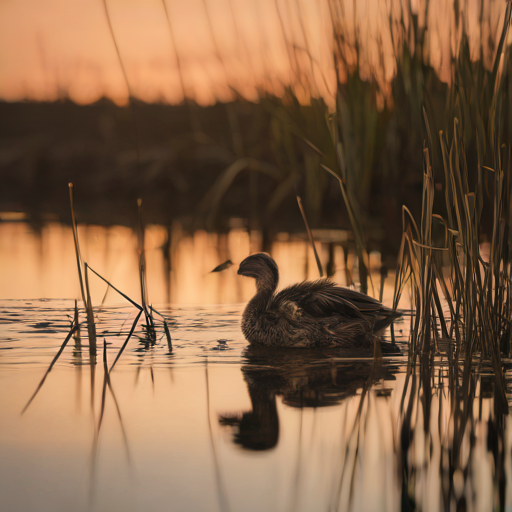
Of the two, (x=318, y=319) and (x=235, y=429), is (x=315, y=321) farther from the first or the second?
(x=235, y=429)

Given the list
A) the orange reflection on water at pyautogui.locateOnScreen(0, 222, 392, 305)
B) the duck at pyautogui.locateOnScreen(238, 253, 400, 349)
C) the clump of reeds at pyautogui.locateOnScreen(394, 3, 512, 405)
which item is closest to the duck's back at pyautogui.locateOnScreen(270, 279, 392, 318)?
the duck at pyautogui.locateOnScreen(238, 253, 400, 349)

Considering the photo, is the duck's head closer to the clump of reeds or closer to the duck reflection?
the duck reflection

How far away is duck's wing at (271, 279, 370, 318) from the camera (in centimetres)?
405

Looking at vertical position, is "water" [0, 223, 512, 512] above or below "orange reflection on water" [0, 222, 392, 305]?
below

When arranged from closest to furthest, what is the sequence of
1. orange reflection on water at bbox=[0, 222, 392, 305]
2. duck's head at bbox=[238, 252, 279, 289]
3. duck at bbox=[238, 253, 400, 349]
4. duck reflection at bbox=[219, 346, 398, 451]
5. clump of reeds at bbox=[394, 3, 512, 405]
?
duck reflection at bbox=[219, 346, 398, 451]
clump of reeds at bbox=[394, 3, 512, 405]
duck at bbox=[238, 253, 400, 349]
duck's head at bbox=[238, 252, 279, 289]
orange reflection on water at bbox=[0, 222, 392, 305]

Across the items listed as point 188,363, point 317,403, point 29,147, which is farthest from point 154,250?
point 29,147

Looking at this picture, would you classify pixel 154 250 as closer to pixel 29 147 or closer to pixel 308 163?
pixel 308 163

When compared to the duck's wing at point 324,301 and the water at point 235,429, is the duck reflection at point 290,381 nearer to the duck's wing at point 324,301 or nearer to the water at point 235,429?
the water at point 235,429

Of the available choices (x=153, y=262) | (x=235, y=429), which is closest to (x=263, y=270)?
(x=235, y=429)

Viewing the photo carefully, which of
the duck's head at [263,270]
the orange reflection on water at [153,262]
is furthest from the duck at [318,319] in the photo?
the orange reflection on water at [153,262]

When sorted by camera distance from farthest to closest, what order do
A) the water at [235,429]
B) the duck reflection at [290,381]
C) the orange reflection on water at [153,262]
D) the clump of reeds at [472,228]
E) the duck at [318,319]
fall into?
the orange reflection on water at [153,262] < the duck at [318,319] < the clump of reeds at [472,228] < the duck reflection at [290,381] < the water at [235,429]

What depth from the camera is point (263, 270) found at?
15.2 ft

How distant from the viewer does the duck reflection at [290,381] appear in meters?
2.72

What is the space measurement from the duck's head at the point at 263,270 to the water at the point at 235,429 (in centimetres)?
46
